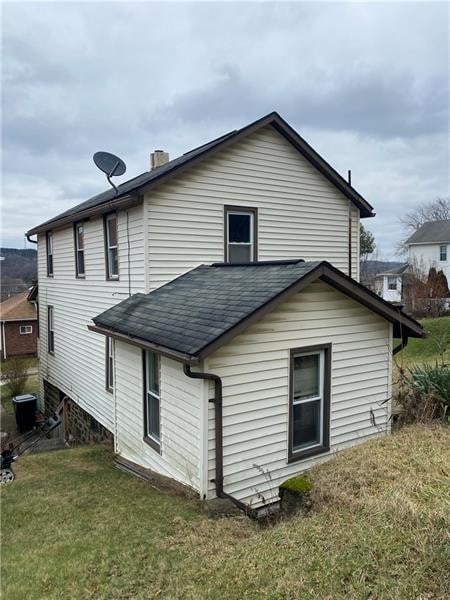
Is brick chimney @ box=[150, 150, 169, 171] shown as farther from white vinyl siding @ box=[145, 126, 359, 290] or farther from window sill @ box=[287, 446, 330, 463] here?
window sill @ box=[287, 446, 330, 463]

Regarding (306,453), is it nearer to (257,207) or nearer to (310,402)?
(310,402)

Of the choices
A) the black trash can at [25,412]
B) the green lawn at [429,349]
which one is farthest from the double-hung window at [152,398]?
the green lawn at [429,349]

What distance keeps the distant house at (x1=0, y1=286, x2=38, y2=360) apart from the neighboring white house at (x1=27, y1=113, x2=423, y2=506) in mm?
21902

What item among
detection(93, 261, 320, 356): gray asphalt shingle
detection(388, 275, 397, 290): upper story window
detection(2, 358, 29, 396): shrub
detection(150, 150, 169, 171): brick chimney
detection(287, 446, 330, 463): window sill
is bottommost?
detection(2, 358, 29, 396): shrub

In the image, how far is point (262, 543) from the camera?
430 cm

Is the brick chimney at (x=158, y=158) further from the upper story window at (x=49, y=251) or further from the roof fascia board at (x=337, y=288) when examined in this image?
the roof fascia board at (x=337, y=288)

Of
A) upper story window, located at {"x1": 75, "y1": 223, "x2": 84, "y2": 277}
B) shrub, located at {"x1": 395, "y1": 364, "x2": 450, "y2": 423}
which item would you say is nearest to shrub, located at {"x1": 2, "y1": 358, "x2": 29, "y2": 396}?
upper story window, located at {"x1": 75, "y1": 223, "x2": 84, "y2": 277}

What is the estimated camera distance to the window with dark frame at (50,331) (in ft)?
55.6

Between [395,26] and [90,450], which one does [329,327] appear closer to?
[90,450]

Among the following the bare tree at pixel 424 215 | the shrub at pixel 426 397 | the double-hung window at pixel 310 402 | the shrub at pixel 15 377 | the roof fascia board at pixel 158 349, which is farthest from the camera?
the bare tree at pixel 424 215

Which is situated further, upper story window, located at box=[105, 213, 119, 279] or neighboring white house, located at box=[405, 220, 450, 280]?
neighboring white house, located at box=[405, 220, 450, 280]

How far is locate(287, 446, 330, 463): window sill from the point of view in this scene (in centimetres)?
684

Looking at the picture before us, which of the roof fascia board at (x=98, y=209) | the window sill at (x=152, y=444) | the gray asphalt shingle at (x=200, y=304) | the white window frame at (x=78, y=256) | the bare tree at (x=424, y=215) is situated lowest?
the window sill at (x=152, y=444)

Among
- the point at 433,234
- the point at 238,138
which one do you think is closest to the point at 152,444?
the point at 238,138
